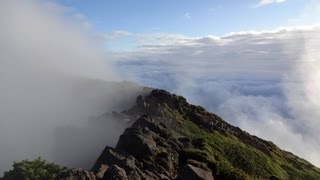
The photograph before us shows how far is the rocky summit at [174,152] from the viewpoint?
61.3 m

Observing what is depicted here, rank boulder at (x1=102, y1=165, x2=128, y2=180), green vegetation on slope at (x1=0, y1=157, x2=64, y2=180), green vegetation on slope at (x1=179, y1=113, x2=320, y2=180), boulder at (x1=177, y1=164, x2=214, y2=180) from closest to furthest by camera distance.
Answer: boulder at (x1=102, y1=165, x2=128, y2=180), boulder at (x1=177, y1=164, x2=214, y2=180), green vegetation on slope at (x1=0, y1=157, x2=64, y2=180), green vegetation on slope at (x1=179, y1=113, x2=320, y2=180)

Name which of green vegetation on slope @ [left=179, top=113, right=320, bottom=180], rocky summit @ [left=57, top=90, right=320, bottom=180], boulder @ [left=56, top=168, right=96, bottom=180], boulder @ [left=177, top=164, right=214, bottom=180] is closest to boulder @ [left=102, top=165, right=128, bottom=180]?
rocky summit @ [left=57, top=90, right=320, bottom=180]

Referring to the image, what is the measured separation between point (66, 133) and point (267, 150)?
234 feet

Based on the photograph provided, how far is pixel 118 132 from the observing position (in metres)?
110

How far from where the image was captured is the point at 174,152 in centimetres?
7981

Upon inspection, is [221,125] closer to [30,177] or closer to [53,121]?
[53,121]

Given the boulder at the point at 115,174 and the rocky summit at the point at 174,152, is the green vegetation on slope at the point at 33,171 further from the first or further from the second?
the boulder at the point at 115,174

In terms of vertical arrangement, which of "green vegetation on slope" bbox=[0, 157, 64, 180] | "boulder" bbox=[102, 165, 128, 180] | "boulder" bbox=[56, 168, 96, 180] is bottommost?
"green vegetation on slope" bbox=[0, 157, 64, 180]

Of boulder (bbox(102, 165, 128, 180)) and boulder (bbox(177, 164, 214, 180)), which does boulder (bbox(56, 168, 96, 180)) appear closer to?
boulder (bbox(102, 165, 128, 180))

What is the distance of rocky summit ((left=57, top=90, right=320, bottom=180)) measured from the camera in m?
61.3

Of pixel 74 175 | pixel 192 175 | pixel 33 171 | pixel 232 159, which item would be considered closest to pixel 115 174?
pixel 74 175

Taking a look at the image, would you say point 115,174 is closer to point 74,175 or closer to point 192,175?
point 74,175

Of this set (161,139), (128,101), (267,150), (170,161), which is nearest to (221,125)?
(267,150)

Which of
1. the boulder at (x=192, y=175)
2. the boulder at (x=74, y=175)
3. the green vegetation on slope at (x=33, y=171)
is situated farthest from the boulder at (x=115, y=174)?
the green vegetation on slope at (x=33, y=171)
